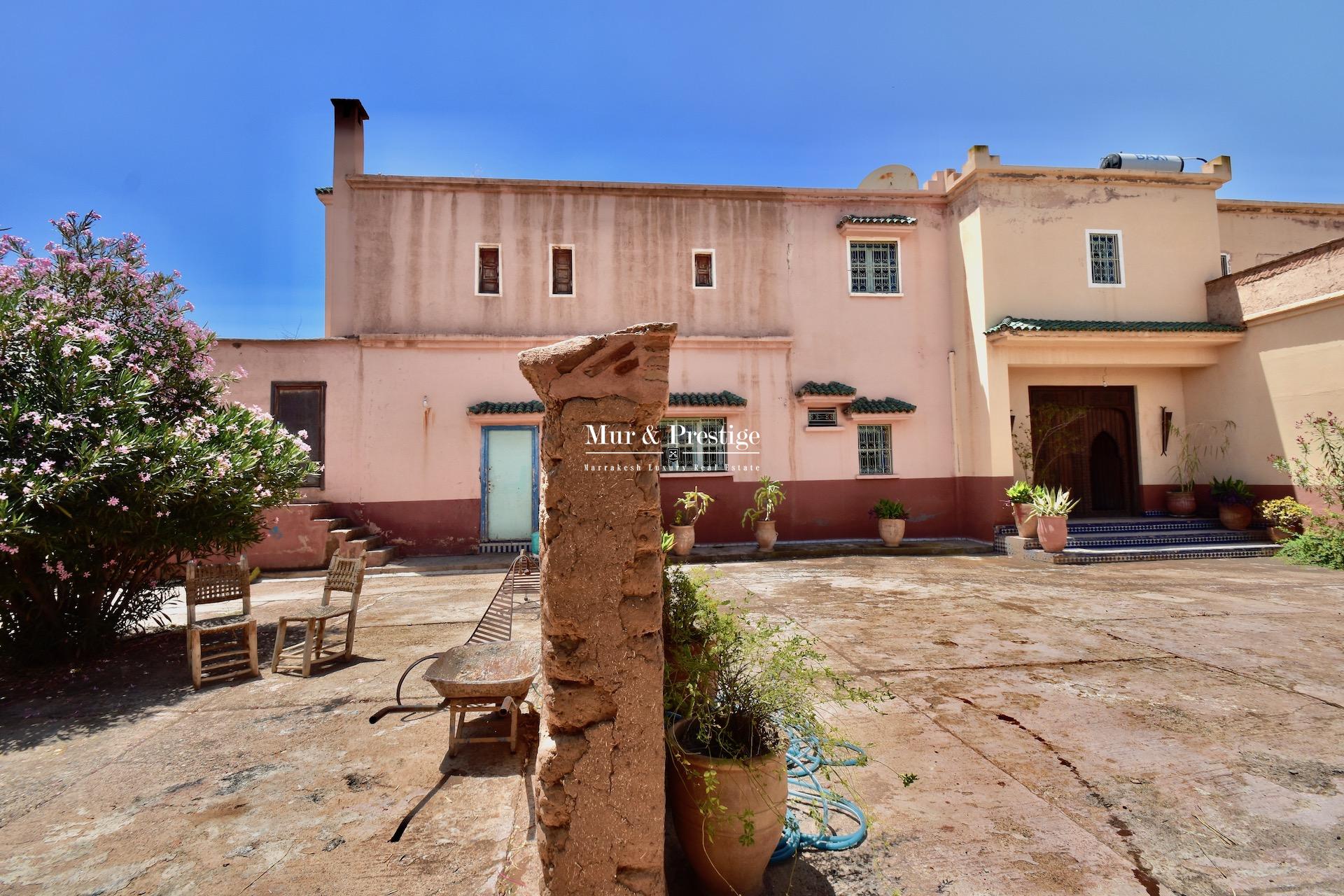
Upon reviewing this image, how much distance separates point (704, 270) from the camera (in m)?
11.7

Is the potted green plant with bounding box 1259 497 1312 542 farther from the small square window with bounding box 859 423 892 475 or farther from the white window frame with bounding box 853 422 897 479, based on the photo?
the small square window with bounding box 859 423 892 475

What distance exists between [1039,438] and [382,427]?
40.9ft

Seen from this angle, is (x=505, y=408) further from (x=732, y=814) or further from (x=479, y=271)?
(x=732, y=814)

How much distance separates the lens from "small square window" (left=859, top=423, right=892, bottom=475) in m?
11.7

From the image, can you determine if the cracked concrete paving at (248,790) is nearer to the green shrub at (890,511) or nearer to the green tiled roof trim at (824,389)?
the green tiled roof trim at (824,389)

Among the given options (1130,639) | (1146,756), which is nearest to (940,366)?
(1130,639)

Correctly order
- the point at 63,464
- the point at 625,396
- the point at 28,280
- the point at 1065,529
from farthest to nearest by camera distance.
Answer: the point at 1065,529
the point at 28,280
the point at 63,464
the point at 625,396

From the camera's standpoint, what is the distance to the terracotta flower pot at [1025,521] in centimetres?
982

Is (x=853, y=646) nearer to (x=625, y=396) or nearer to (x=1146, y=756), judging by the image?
(x=1146, y=756)

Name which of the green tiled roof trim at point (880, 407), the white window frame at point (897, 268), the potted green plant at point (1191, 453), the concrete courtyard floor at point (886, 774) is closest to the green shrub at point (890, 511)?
the green tiled roof trim at point (880, 407)

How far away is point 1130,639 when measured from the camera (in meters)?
5.30

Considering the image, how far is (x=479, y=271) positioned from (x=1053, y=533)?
10902 mm

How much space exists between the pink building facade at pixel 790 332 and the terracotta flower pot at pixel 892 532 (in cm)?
76

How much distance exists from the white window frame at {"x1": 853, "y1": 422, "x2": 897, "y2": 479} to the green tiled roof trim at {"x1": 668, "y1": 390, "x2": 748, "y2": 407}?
2381 millimetres
